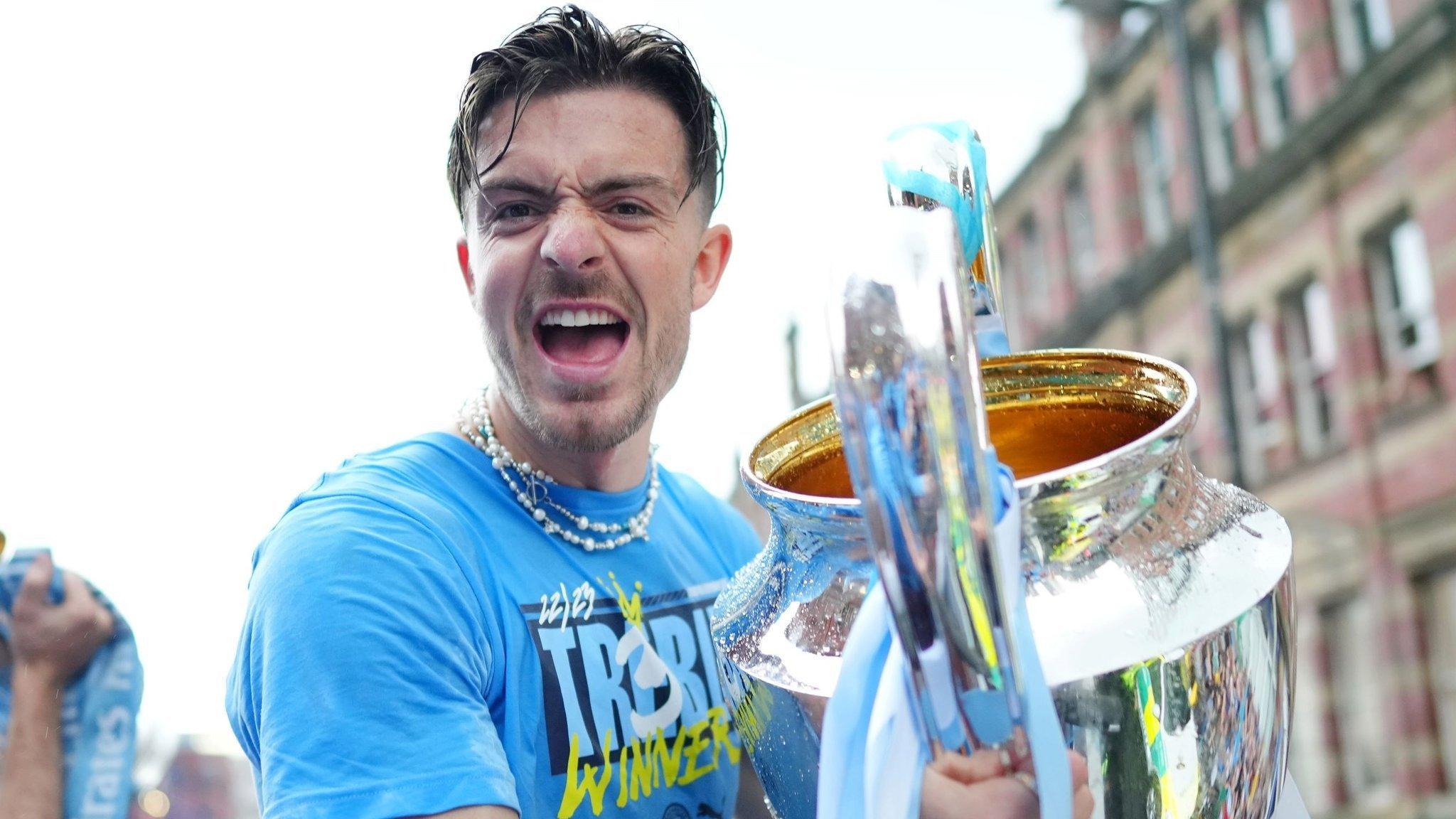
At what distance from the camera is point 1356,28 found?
14609 millimetres

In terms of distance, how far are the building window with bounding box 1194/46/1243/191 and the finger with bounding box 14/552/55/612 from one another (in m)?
16.3

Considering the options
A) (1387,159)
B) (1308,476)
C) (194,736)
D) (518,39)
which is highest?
(1387,159)

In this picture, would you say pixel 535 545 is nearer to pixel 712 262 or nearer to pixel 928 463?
pixel 712 262

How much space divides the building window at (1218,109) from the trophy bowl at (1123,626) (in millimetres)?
16681

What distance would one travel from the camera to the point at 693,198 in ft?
5.34

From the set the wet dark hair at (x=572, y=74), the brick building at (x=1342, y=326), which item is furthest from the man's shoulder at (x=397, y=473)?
A: the brick building at (x=1342, y=326)

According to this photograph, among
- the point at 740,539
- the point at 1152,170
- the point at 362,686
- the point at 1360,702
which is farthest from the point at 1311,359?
the point at 362,686

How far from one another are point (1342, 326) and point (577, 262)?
14.5m

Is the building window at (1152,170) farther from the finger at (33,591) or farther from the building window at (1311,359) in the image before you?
the finger at (33,591)

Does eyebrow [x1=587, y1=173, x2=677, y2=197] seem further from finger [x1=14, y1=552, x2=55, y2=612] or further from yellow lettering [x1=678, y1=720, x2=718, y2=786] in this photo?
finger [x1=14, y1=552, x2=55, y2=612]

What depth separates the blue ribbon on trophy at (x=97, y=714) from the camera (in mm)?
2020

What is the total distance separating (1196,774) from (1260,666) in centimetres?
10

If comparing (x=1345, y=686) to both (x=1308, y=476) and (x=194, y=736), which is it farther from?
(x=194, y=736)

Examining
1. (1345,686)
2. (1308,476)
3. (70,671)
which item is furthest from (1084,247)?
(70,671)
